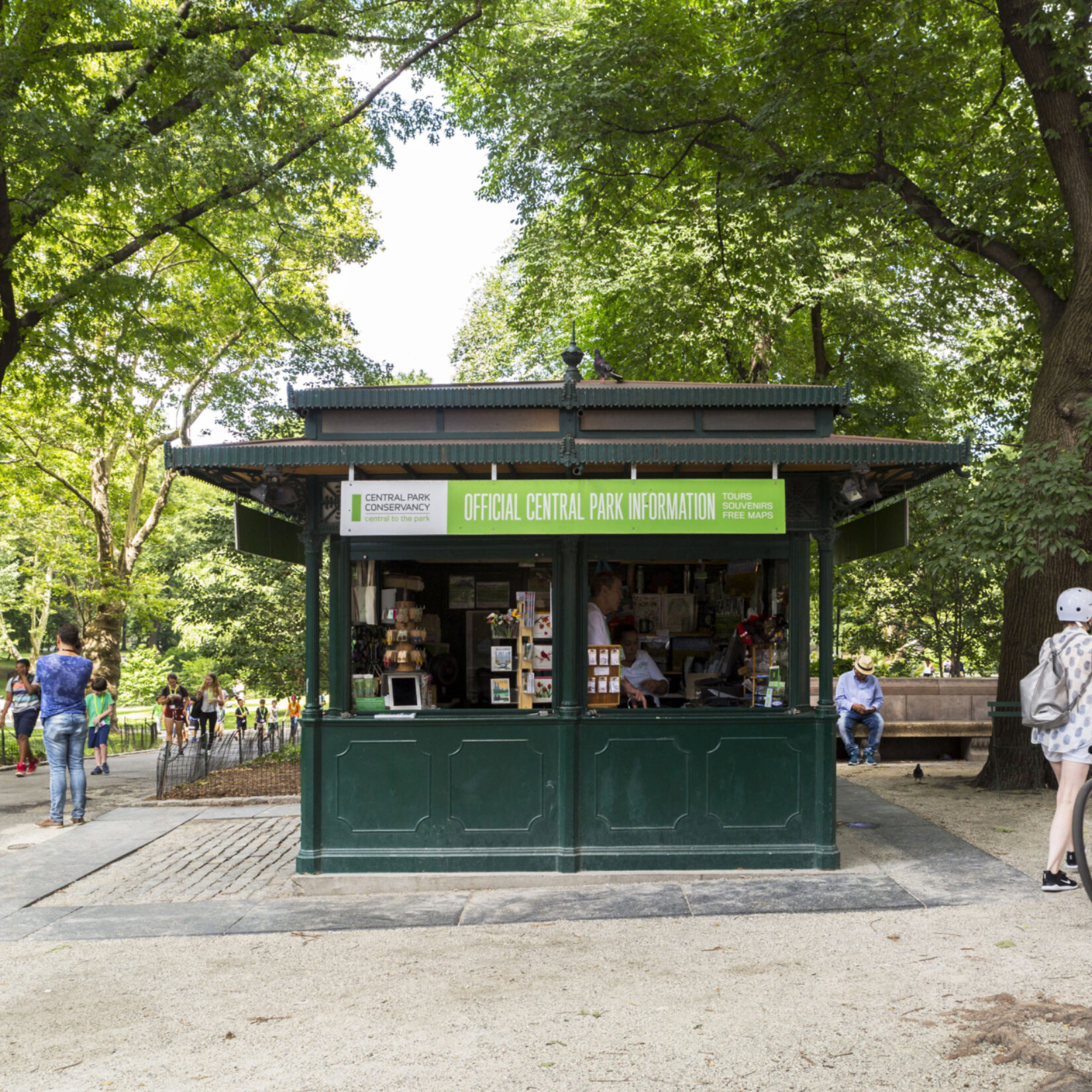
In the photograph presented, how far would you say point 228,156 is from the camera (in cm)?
→ 1609

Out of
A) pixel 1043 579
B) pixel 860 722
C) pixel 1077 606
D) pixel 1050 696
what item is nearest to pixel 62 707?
pixel 1050 696

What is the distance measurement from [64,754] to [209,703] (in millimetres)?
12110

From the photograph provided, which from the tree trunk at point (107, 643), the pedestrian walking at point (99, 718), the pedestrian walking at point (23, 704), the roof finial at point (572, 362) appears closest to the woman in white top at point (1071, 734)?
the roof finial at point (572, 362)

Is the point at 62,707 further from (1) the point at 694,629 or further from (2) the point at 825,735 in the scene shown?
(2) the point at 825,735

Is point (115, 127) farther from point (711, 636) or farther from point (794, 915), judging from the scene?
point (794, 915)

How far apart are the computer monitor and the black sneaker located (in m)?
4.83

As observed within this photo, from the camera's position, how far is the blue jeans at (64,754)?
11117 mm

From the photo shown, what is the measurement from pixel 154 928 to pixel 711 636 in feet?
16.0

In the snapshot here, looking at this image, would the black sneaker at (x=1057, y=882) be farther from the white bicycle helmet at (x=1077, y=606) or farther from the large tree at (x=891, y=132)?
the large tree at (x=891, y=132)

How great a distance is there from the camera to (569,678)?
8.36 m

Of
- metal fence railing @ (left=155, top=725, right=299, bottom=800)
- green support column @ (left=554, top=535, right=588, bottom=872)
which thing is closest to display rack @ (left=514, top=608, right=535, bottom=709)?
green support column @ (left=554, top=535, right=588, bottom=872)

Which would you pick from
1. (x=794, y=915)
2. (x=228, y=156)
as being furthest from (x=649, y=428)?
(x=228, y=156)

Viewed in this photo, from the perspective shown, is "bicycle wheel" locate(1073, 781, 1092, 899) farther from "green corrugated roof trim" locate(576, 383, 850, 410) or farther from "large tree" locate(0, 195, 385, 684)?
"large tree" locate(0, 195, 385, 684)

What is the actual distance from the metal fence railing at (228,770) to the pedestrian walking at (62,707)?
2271 millimetres
